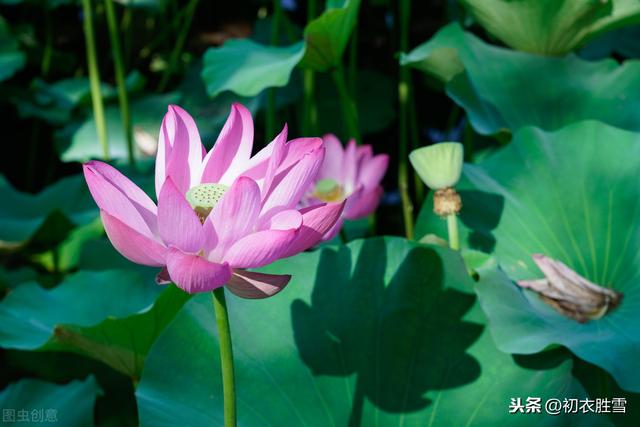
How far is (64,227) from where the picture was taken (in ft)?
5.72

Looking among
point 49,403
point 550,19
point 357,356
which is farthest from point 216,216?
point 550,19

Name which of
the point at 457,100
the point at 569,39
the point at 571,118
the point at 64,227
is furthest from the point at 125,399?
the point at 569,39

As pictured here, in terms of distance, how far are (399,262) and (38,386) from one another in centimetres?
65

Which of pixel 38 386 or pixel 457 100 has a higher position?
pixel 457 100

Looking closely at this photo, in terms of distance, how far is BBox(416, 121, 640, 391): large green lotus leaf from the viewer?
1039 millimetres

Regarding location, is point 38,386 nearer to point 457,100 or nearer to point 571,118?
point 457,100

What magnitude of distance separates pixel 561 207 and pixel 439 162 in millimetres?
265

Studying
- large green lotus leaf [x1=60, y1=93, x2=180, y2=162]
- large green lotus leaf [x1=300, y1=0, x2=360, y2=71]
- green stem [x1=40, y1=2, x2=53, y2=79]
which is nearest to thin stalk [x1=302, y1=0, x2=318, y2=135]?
large green lotus leaf [x1=300, y1=0, x2=360, y2=71]

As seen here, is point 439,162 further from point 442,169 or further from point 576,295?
point 576,295

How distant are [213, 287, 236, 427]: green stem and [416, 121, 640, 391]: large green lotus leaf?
0.47 metres

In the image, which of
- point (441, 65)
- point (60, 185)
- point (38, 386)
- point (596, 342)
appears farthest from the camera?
Answer: point (60, 185)

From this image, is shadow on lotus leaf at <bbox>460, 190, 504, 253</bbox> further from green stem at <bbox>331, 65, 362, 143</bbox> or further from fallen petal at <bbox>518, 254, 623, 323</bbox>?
green stem at <bbox>331, 65, 362, 143</bbox>

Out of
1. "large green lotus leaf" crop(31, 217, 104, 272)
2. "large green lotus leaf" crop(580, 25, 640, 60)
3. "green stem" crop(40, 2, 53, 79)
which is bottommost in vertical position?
"large green lotus leaf" crop(31, 217, 104, 272)

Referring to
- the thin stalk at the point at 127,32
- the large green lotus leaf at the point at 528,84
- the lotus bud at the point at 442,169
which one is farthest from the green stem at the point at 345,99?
the thin stalk at the point at 127,32
